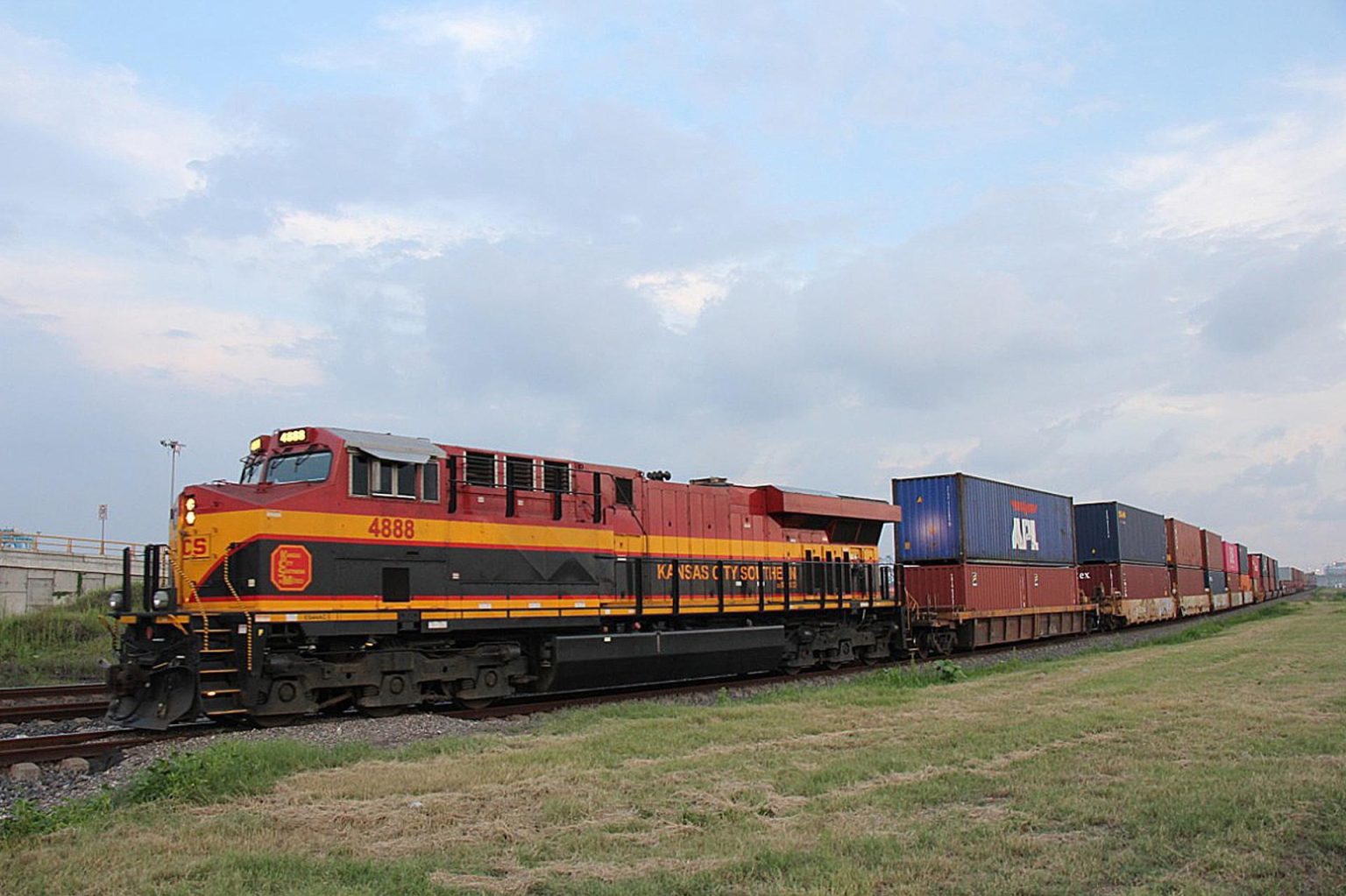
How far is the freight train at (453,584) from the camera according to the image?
11.7m

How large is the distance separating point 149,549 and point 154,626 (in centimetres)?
126

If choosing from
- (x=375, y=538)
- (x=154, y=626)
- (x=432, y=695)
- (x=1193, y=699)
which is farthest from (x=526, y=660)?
(x=1193, y=699)

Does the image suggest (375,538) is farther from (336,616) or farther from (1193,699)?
(1193,699)

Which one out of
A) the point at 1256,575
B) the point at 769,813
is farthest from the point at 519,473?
the point at 1256,575

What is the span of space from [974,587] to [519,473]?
44.3ft

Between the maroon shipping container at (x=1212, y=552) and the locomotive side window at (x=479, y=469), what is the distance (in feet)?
138

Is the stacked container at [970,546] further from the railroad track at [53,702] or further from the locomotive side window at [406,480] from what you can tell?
the railroad track at [53,702]

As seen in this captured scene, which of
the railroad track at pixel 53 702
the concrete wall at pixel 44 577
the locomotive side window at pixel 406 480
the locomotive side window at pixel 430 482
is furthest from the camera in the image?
the concrete wall at pixel 44 577

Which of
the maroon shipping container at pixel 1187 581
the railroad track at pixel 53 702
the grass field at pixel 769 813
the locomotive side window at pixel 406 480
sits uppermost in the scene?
the locomotive side window at pixel 406 480

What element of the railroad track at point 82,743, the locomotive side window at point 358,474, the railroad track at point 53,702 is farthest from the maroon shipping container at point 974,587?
the railroad track at point 53,702

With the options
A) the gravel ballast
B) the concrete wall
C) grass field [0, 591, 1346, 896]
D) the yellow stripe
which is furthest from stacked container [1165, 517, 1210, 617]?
the concrete wall

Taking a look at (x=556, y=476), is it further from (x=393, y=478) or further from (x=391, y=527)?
(x=391, y=527)

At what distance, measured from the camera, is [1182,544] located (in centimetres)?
4209

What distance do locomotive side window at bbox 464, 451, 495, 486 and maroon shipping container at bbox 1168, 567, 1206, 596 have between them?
34.1 metres
